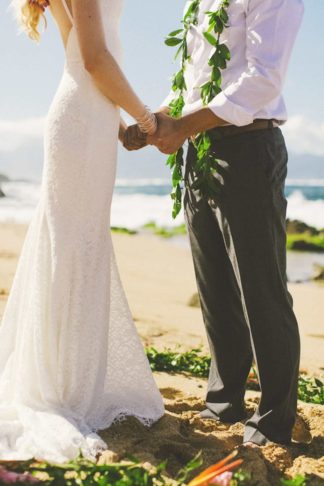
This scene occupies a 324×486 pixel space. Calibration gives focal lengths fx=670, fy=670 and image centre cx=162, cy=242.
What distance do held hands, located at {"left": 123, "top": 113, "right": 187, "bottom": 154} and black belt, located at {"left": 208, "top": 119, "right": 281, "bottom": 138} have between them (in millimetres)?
155

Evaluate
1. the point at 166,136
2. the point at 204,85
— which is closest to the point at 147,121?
the point at 166,136

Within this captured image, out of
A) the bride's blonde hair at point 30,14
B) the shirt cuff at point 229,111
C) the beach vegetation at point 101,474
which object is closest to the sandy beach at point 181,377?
the beach vegetation at point 101,474

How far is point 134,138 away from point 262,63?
2.56 feet

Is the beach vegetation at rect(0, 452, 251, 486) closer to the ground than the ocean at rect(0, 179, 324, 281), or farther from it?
closer to the ground

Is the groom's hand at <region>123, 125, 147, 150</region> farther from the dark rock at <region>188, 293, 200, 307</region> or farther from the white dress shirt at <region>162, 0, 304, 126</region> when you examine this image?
the dark rock at <region>188, 293, 200, 307</region>

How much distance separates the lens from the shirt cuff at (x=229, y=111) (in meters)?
3.05

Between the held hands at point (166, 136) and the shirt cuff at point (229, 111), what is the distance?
24 cm

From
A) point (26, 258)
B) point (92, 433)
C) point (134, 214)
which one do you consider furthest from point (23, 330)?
point (134, 214)

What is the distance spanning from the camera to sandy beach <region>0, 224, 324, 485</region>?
3080 millimetres

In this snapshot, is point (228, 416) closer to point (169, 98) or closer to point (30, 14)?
point (169, 98)

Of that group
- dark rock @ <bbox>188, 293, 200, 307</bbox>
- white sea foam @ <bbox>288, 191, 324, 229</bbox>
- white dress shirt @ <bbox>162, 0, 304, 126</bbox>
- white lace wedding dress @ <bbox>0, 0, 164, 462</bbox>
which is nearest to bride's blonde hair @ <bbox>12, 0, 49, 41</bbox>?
white lace wedding dress @ <bbox>0, 0, 164, 462</bbox>

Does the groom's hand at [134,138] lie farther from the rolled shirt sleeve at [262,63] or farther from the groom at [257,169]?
the rolled shirt sleeve at [262,63]

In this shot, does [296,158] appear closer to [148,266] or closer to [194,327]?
[148,266]

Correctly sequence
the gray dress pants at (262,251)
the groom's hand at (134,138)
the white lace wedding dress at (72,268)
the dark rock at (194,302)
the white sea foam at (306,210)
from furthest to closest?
the white sea foam at (306,210), the dark rock at (194,302), the groom's hand at (134,138), the white lace wedding dress at (72,268), the gray dress pants at (262,251)
